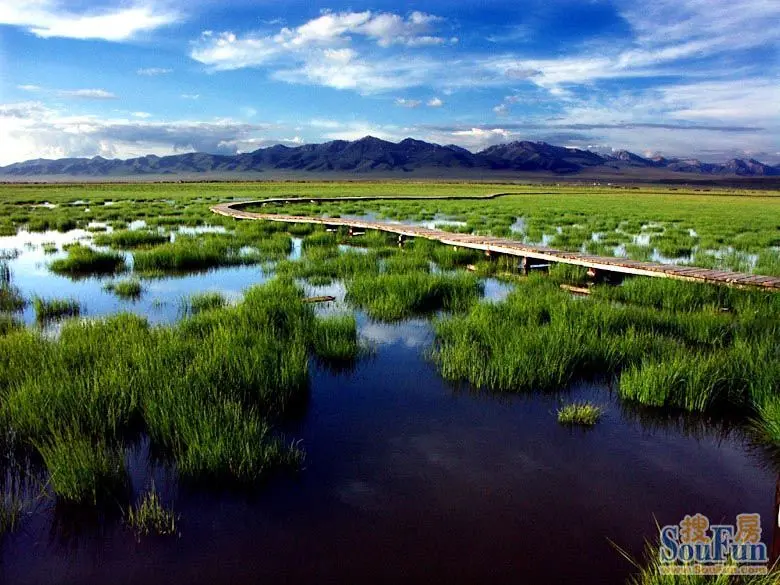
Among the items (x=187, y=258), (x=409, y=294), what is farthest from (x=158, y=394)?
(x=187, y=258)

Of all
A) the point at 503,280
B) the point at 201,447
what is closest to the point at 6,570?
the point at 201,447

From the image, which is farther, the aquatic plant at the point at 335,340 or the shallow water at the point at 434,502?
the aquatic plant at the point at 335,340

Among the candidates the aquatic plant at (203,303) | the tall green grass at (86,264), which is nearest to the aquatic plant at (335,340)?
the aquatic plant at (203,303)

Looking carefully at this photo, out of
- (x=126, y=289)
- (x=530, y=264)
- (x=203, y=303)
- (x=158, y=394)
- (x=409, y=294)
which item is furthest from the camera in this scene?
(x=530, y=264)

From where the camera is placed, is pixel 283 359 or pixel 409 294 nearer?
pixel 283 359

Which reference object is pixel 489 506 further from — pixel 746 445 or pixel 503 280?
pixel 503 280

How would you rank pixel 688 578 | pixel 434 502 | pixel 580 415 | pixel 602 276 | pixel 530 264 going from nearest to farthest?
pixel 688 578 → pixel 434 502 → pixel 580 415 → pixel 602 276 → pixel 530 264

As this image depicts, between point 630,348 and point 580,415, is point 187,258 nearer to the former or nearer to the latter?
point 630,348

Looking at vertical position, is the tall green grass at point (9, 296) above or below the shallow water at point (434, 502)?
above

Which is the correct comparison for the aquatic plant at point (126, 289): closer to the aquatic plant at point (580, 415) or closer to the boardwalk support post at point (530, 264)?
the aquatic plant at point (580, 415)
